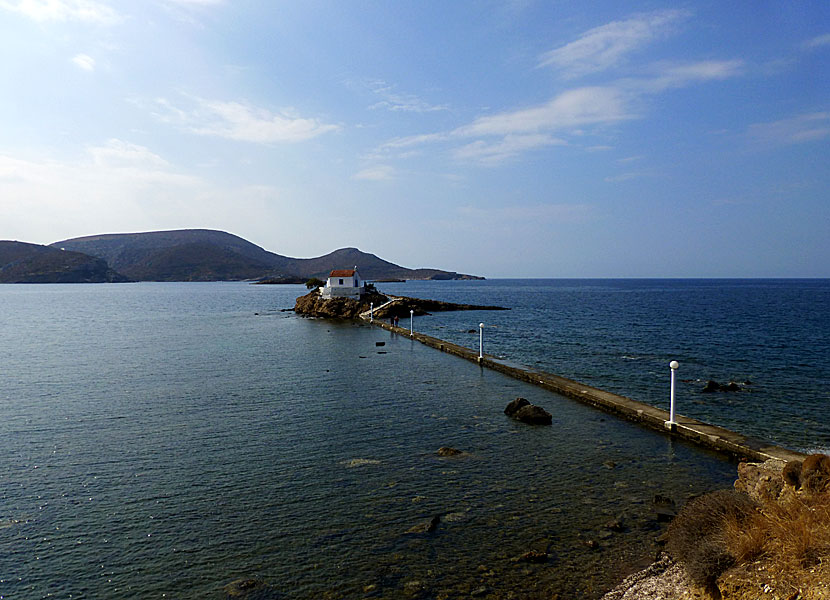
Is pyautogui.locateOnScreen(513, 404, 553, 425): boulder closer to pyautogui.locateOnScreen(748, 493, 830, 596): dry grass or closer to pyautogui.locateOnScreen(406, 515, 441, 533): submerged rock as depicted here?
pyautogui.locateOnScreen(406, 515, 441, 533): submerged rock

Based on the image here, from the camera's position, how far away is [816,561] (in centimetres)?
520

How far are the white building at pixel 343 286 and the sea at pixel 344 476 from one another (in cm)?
4647

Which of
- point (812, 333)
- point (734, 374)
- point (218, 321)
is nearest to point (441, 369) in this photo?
point (734, 374)

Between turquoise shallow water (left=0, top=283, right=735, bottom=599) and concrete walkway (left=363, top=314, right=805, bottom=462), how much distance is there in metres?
0.56

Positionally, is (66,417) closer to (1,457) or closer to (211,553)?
(1,457)

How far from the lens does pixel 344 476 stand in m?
11.5

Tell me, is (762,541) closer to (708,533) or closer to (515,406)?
(708,533)

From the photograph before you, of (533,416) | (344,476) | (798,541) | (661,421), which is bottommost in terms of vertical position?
(344,476)

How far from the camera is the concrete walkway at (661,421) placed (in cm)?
1198

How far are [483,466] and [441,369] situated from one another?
14.7 metres

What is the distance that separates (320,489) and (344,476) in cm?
82

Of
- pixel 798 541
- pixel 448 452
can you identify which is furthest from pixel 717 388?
pixel 798 541

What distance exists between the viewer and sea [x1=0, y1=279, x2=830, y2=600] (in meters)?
7.62

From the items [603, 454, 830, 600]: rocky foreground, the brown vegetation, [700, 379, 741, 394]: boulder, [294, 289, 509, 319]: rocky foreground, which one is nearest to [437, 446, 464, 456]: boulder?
[603, 454, 830, 600]: rocky foreground
